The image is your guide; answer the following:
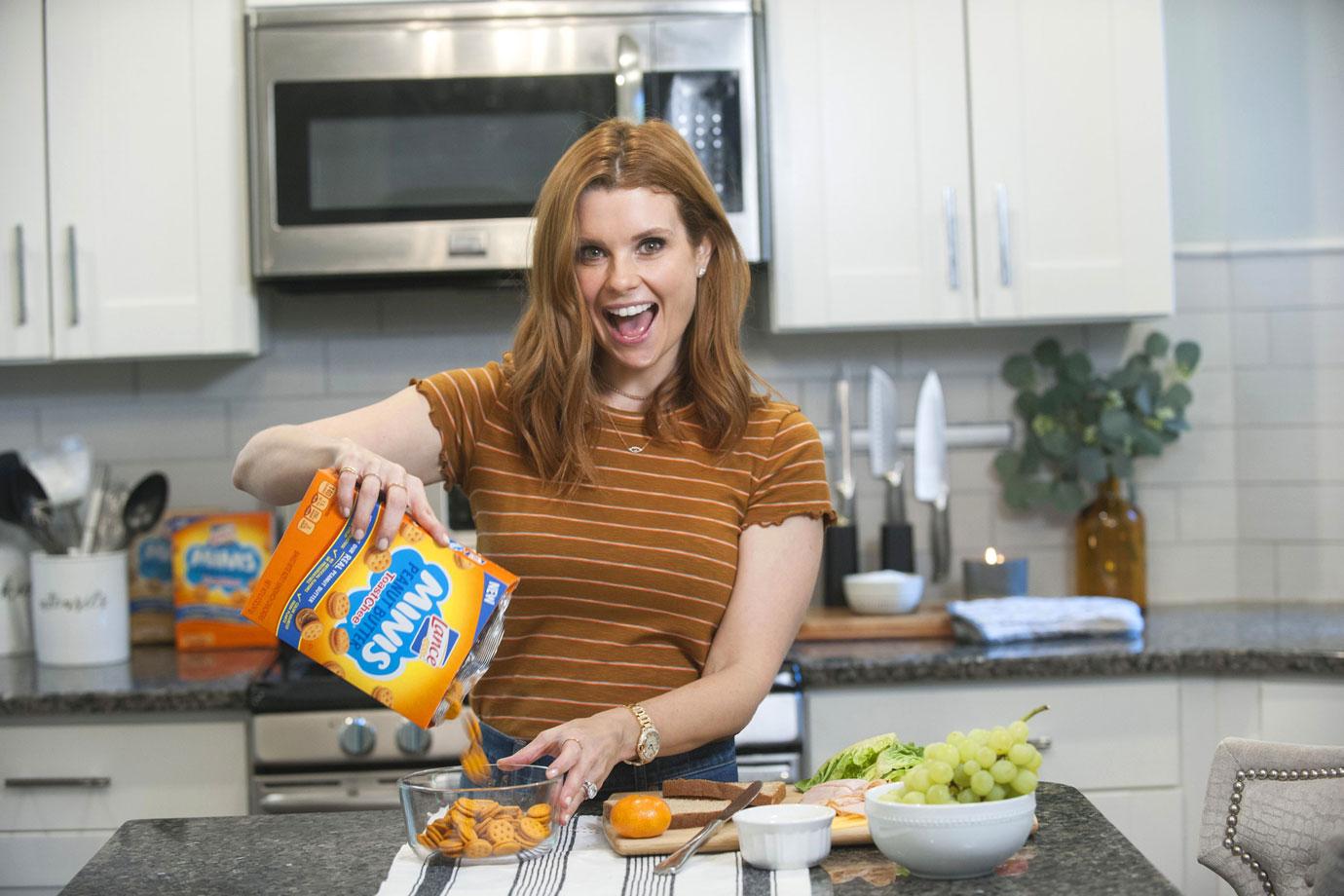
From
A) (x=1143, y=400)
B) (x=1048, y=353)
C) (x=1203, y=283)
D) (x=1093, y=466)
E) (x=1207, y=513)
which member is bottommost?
(x=1207, y=513)

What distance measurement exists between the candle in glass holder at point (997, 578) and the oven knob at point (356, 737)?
1180mm

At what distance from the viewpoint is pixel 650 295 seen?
1.65 metres

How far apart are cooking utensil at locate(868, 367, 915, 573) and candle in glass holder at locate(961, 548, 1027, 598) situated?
5.3 inches

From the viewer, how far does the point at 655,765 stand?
63.1 inches

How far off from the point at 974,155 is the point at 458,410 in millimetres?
1423

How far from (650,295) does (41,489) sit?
1.57 meters

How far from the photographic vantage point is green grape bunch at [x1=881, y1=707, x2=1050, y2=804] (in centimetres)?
116

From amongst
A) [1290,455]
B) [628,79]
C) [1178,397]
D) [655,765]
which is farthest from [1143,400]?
[655,765]

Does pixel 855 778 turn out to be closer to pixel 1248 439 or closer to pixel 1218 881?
pixel 1218 881

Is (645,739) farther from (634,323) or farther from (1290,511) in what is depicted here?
(1290,511)

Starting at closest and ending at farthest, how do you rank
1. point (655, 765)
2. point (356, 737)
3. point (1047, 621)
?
point (655, 765), point (356, 737), point (1047, 621)

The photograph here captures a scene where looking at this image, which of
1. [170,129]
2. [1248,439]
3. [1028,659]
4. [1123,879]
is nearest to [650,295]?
[1123,879]

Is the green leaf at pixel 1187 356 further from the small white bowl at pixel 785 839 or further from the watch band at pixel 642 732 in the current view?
the small white bowl at pixel 785 839

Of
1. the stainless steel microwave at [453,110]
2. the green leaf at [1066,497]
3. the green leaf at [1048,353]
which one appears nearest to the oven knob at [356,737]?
the stainless steel microwave at [453,110]
